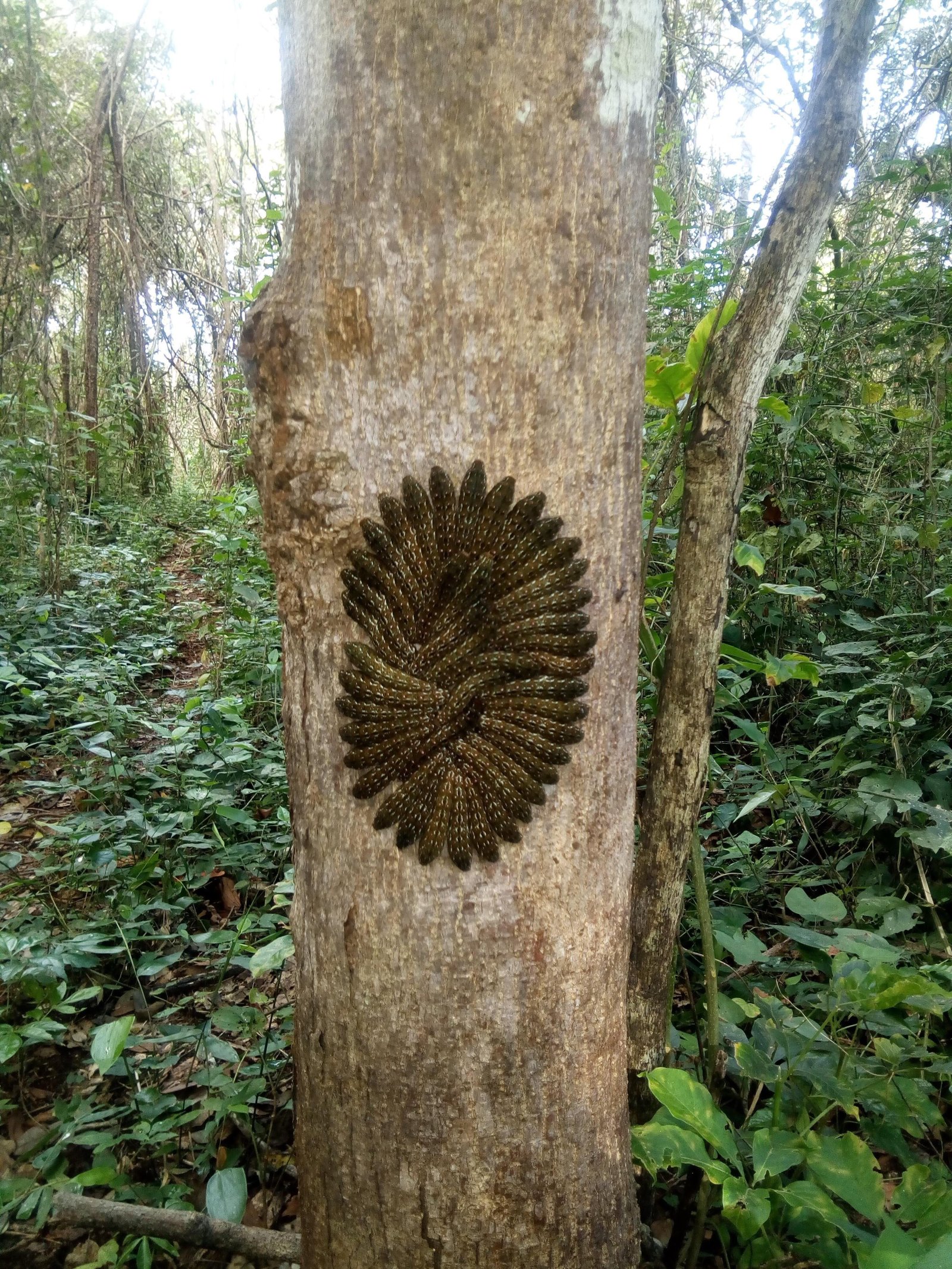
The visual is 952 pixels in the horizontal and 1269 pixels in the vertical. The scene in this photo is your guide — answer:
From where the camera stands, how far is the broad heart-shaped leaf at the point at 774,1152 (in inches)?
43.4

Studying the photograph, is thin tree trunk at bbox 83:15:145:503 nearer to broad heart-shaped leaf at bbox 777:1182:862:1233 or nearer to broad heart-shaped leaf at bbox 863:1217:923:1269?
broad heart-shaped leaf at bbox 777:1182:862:1233

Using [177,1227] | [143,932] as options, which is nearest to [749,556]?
[177,1227]

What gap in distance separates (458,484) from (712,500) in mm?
551

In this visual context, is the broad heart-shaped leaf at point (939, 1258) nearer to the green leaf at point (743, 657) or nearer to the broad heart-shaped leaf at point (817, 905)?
the broad heart-shaped leaf at point (817, 905)

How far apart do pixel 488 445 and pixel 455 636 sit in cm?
23

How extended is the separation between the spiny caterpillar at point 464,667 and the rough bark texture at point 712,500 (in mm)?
423

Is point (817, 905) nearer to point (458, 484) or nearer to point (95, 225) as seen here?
point (458, 484)

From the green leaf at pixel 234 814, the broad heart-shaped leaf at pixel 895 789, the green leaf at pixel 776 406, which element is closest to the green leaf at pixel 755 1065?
the broad heart-shaped leaf at pixel 895 789

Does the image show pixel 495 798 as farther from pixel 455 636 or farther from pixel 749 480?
pixel 749 480

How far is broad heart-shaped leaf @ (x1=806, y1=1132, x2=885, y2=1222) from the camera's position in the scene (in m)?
1.06

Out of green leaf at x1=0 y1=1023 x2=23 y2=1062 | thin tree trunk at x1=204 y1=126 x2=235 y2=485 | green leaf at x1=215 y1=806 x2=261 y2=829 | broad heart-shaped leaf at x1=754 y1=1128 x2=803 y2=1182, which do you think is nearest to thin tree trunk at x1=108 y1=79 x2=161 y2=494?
thin tree trunk at x1=204 y1=126 x2=235 y2=485

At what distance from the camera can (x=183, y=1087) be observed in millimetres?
1822

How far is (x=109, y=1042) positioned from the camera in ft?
4.40

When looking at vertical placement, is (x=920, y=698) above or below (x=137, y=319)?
below
